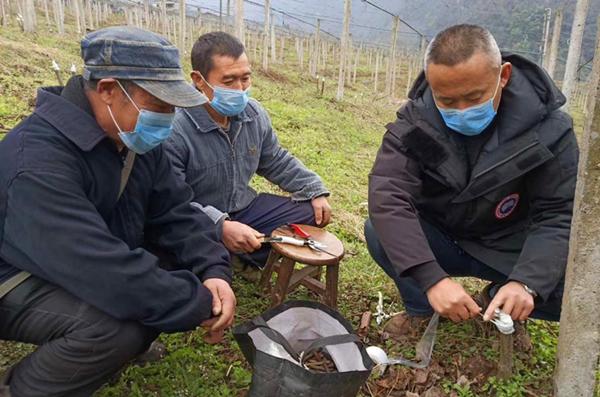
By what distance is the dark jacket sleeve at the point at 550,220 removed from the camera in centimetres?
222

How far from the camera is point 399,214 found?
2.34 metres

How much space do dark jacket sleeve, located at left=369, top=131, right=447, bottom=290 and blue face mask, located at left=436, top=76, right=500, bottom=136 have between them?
0.82ft

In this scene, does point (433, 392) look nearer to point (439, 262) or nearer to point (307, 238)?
point (439, 262)

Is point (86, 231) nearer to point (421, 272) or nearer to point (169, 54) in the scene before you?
point (169, 54)

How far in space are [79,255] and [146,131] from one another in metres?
0.53

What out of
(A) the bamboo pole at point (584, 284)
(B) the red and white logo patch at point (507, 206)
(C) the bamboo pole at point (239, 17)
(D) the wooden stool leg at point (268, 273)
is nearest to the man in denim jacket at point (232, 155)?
(D) the wooden stool leg at point (268, 273)

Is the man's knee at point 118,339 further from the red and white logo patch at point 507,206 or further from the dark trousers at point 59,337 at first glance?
the red and white logo patch at point 507,206

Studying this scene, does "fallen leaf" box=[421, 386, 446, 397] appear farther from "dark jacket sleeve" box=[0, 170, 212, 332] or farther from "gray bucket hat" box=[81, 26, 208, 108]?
"gray bucket hat" box=[81, 26, 208, 108]

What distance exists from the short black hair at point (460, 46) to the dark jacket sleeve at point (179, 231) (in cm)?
124

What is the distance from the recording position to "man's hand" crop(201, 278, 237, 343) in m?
2.11

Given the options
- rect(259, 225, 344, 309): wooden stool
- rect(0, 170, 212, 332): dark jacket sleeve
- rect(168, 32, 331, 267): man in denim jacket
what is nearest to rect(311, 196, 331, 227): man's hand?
rect(168, 32, 331, 267): man in denim jacket

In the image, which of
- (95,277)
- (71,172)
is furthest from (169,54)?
(95,277)

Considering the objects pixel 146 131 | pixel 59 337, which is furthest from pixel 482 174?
pixel 59 337

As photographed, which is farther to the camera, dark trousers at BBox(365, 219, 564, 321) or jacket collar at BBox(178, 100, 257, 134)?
jacket collar at BBox(178, 100, 257, 134)
